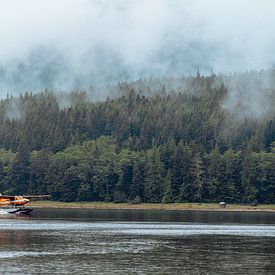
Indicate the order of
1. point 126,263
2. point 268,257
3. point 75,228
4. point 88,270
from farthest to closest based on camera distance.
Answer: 1. point 75,228
2. point 268,257
3. point 126,263
4. point 88,270

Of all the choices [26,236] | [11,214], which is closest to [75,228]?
[26,236]

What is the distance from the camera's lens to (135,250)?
83.2m

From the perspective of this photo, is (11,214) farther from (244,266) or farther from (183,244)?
(244,266)

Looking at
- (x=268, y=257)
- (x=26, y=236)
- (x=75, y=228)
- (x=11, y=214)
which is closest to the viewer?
(x=268, y=257)

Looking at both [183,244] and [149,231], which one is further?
[149,231]

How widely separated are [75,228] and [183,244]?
100ft

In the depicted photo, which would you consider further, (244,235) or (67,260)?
(244,235)

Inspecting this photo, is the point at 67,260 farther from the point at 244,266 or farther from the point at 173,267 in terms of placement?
the point at 244,266

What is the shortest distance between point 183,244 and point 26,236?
20.8m

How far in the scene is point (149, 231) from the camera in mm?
115500

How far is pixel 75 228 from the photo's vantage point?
390 ft

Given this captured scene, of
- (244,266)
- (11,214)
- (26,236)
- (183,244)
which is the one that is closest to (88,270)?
(244,266)

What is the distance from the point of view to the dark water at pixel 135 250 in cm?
6769

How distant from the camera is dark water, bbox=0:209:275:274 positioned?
222 feet
